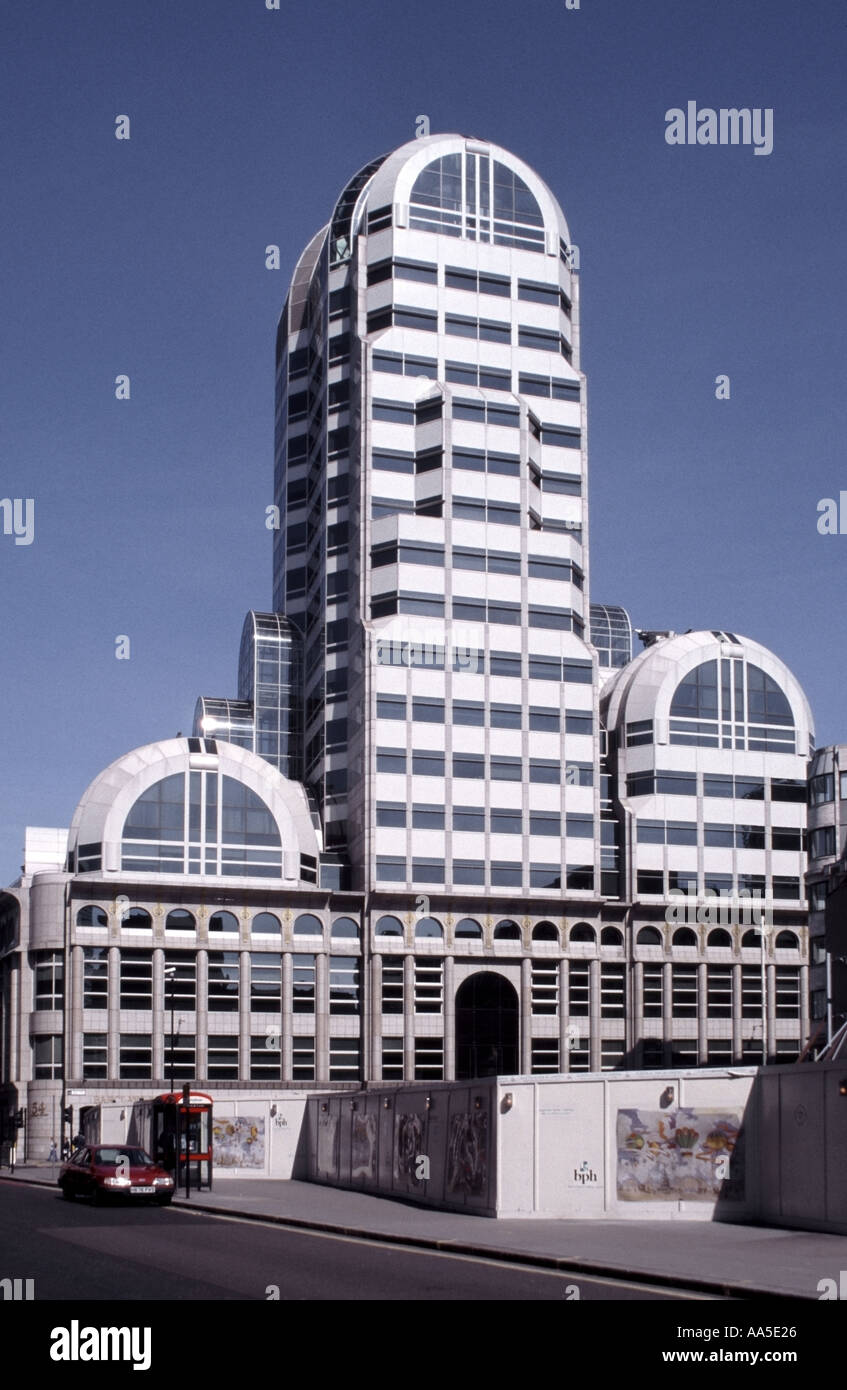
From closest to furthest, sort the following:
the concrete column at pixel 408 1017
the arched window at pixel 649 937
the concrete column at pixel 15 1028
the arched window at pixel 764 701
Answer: the concrete column at pixel 15 1028 → the concrete column at pixel 408 1017 → the arched window at pixel 649 937 → the arched window at pixel 764 701

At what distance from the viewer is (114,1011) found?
8912cm

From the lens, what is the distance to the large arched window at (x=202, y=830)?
91375 mm

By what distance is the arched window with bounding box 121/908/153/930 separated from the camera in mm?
90438

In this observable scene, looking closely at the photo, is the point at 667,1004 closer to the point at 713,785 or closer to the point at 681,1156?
the point at 713,785

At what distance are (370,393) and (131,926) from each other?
3415cm

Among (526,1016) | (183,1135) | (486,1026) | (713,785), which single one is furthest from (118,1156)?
(713,785)

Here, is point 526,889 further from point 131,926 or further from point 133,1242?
point 133,1242

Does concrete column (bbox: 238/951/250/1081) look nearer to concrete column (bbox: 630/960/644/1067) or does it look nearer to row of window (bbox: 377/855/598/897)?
row of window (bbox: 377/855/598/897)

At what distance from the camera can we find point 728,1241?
29797 millimetres

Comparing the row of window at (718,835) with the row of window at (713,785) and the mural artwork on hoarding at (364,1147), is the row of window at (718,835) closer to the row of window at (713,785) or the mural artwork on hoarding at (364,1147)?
the row of window at (713,785)

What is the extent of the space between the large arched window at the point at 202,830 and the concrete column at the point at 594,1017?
19124 mm

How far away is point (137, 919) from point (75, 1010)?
225 inches

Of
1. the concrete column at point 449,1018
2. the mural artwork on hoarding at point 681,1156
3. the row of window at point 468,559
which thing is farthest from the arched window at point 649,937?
the mural artwork on hoarding at point 681,1156
